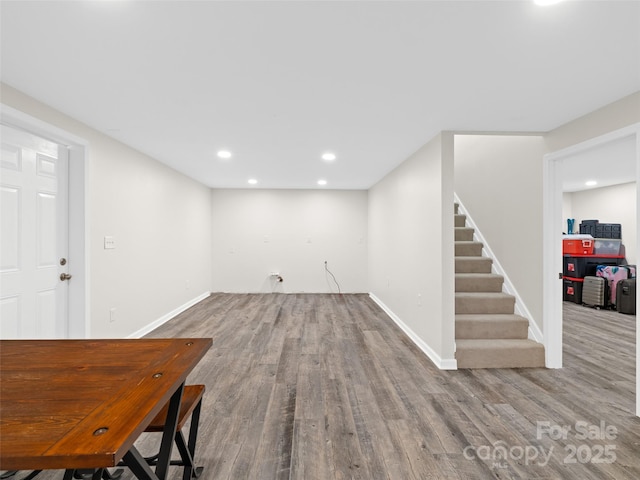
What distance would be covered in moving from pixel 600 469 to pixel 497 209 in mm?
2686

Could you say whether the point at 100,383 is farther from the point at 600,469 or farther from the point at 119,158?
the point at 119,158

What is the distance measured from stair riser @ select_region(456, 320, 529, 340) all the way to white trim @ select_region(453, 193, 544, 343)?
74mm

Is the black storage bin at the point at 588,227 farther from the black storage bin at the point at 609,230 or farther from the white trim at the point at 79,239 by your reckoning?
the white trim at the point at 79,239

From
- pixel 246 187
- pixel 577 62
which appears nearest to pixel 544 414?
pixel 577 62

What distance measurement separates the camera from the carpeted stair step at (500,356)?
2789 millimetres

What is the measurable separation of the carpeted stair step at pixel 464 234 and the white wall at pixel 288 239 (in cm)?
222

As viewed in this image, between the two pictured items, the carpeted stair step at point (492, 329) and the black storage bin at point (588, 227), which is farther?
the black storage bin at point (588, 227)

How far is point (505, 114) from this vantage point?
2422 millimetres

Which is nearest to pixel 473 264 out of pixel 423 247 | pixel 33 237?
pixel 423 247

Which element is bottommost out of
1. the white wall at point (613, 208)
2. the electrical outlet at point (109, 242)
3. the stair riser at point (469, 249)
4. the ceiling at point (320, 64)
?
the stair riser at point (469, 249)

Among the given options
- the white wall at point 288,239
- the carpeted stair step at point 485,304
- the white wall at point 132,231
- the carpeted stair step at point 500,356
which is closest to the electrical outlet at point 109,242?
the white wall at point 132,231

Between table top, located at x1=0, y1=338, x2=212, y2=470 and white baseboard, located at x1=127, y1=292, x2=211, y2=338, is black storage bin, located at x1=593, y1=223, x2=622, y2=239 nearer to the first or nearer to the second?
table top, located at x1=0, y1=338, x2=212, y2=470

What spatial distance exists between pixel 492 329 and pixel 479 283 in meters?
0.64

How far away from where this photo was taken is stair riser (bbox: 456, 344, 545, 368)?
110 inches
